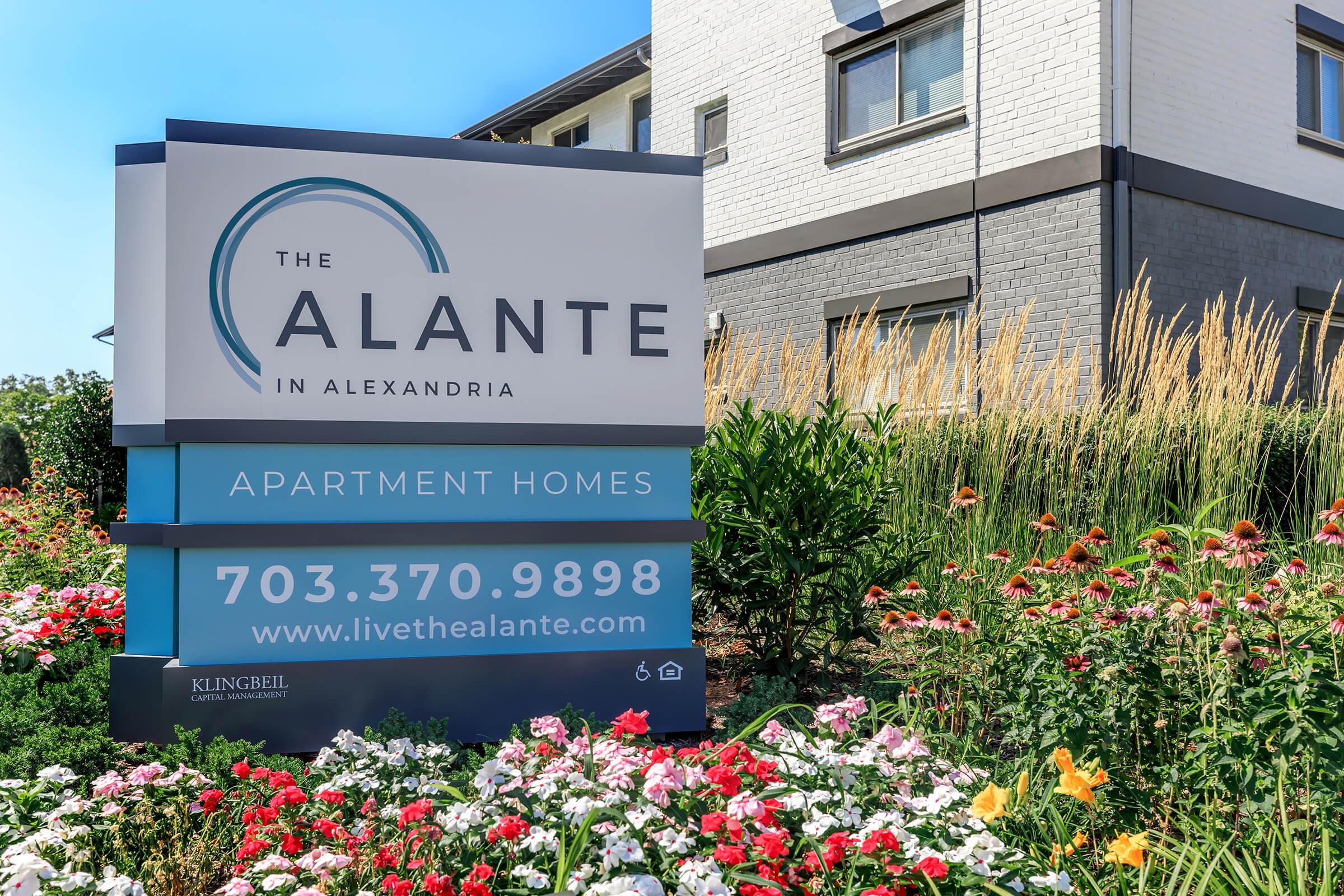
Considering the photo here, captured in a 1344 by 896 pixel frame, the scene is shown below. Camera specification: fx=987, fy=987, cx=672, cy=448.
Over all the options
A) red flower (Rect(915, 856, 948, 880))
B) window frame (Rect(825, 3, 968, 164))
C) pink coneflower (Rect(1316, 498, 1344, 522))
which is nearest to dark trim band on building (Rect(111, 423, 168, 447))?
red flower (Rect(915, 856, 948, 880))

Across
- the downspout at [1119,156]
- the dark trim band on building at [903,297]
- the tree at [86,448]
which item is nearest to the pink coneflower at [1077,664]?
the dark trim band on building at [903,297]

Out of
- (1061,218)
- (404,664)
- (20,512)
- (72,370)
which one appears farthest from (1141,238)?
(72,370)

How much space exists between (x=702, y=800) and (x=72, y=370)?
41999 mm

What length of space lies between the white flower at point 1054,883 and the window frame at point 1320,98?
1109 cm

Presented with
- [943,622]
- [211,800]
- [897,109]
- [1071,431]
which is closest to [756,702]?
[943,622]

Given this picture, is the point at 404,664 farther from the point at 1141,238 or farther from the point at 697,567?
the point at 1141,238

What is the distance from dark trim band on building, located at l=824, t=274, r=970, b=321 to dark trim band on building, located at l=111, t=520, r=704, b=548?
623cm

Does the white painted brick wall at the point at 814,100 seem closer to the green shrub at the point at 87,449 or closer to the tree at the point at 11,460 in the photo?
the green shrub at the point at 87,449

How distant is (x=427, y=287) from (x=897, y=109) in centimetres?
822

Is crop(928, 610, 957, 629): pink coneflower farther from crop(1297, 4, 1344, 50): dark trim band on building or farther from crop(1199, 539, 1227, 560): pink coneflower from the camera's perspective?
crop(1297, 4, 1344, 50): dark trim band on building

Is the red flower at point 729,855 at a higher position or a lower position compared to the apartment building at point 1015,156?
lower

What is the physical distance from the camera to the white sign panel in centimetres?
323

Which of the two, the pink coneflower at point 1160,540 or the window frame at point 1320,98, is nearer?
the pink coneflower at point 1160,540

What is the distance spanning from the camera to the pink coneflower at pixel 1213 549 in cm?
301
